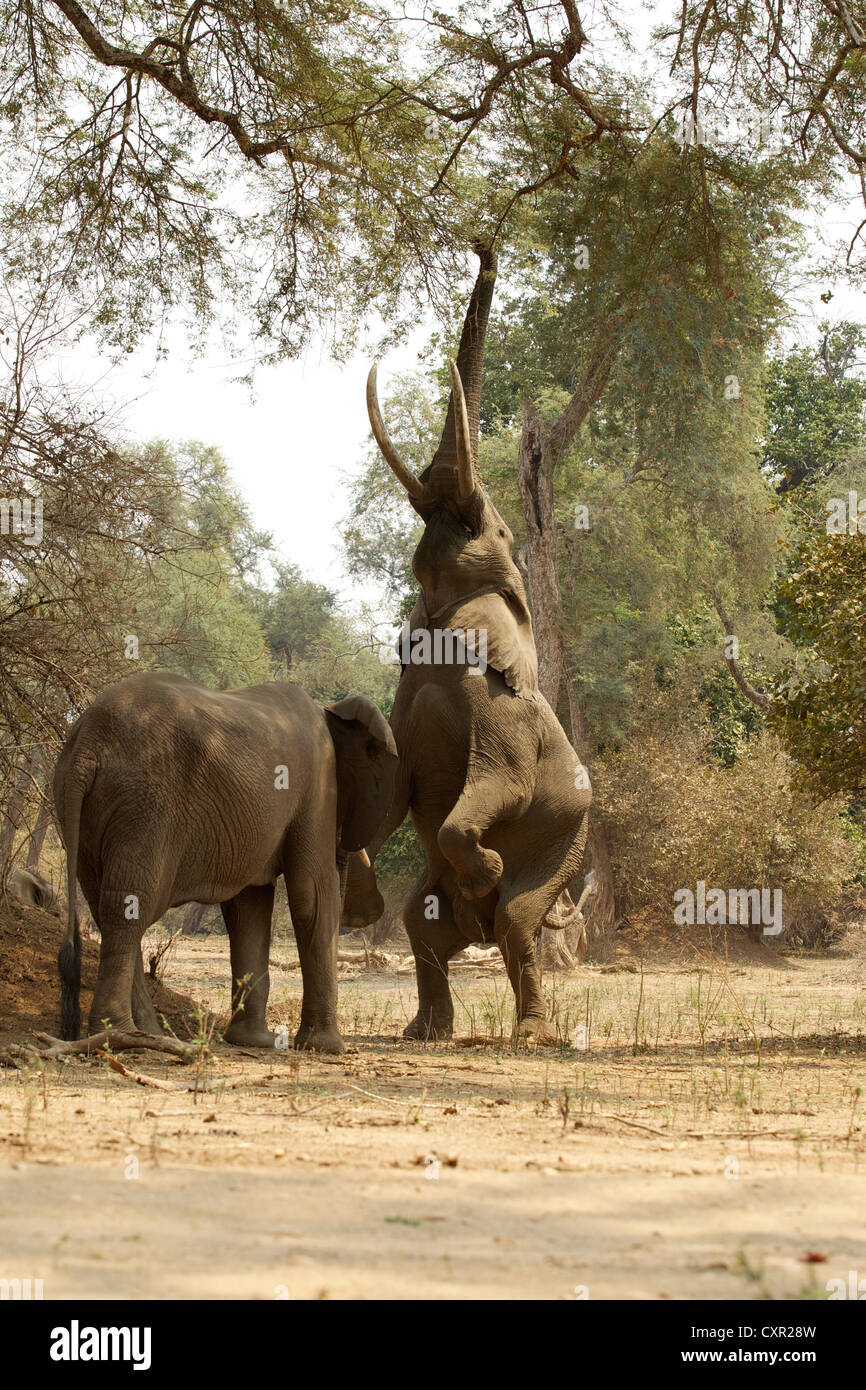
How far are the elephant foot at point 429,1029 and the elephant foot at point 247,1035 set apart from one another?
184 cm

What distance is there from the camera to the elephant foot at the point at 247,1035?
884 centimetres

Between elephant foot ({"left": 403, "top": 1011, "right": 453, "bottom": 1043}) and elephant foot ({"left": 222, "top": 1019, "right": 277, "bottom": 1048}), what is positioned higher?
elephant foot ({"left": 222, "top": 1019, "right": 277, "bottom": 1048})

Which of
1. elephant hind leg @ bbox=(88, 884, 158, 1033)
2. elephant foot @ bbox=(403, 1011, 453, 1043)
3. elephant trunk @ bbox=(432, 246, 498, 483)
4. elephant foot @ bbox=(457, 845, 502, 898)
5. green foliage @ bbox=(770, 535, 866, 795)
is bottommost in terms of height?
elephant foot @ bbox=(403, 1011, 453, 1043)

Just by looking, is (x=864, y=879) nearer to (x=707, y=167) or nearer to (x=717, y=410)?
(x=717, y=410)

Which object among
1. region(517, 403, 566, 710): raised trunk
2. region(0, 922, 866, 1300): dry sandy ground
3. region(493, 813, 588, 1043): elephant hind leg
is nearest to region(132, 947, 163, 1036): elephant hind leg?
region(0, 922, 866, 1300): dry sandy ground

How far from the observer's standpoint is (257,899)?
9289 mm

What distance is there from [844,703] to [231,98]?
7.25 metres

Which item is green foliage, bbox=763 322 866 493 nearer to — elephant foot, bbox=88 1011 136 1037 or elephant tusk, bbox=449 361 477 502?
elephant tusk, bbox=449 361 477 502

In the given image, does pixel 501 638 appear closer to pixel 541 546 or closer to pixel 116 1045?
pixel 116 1045

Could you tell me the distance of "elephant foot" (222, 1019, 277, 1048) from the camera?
884cm

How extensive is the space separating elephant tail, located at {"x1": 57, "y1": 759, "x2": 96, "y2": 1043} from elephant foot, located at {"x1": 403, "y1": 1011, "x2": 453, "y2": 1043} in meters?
3.63

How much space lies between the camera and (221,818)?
8117 millimetres

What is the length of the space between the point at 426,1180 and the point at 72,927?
352 cm

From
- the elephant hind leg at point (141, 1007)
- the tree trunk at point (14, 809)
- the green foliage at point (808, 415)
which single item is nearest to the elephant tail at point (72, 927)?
the elephant hind leg at point (141, 1007)
